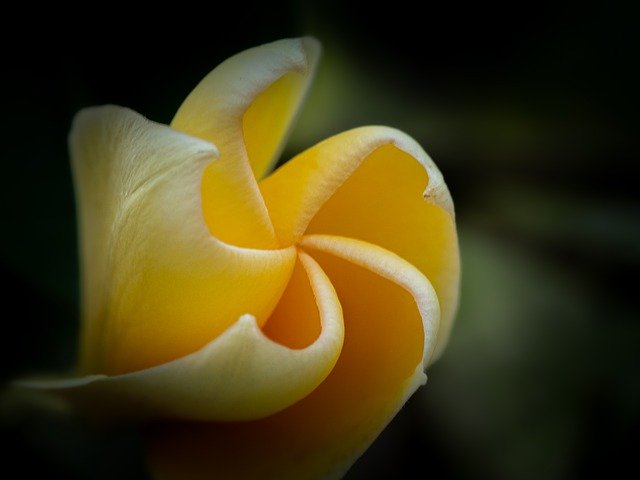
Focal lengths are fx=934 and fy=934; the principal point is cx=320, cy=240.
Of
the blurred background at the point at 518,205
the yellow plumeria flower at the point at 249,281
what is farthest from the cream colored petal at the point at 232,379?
the blurred background at the point at 518,205

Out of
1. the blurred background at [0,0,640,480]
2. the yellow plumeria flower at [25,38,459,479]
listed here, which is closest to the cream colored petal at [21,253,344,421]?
the yellow plumeria flower at [25,38,459,479]

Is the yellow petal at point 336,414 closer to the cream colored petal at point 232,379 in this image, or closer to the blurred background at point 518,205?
the cream colored petal at point 232,379

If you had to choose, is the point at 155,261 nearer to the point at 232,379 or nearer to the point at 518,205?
the point at 232,379

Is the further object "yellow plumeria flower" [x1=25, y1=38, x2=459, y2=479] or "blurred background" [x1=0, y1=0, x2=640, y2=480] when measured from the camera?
"blurred background" [x1=0, y1=0, x2=640, y2=480]

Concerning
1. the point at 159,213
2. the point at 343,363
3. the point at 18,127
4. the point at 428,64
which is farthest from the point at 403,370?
the point at 428,64

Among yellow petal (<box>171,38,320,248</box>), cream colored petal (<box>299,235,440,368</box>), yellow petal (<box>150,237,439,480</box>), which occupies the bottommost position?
yellow petal (<box>150,237,439,480</box>)

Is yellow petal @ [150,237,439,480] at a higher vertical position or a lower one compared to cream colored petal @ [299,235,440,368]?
lower

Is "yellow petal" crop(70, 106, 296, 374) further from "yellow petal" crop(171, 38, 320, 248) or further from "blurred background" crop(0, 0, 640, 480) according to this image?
"blurred background" crop(0, 0, 640, 480)
